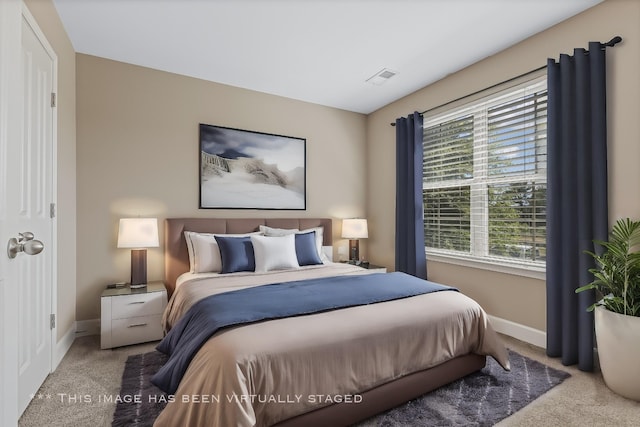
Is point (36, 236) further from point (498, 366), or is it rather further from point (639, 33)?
point (639, 33)

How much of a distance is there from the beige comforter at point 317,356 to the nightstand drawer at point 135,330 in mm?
941

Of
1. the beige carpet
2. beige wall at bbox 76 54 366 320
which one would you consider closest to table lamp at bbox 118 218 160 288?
beige wall at bbox 76 54 366 320

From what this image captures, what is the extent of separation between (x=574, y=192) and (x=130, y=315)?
3848mm

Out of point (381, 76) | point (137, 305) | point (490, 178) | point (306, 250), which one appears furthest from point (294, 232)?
point (490, 178)

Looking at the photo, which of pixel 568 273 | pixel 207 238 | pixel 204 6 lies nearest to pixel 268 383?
pixel 207 238

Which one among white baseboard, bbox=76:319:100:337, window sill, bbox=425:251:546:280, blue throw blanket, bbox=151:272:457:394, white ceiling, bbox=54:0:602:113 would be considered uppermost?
white ceiling, bbox=54:0:602:113

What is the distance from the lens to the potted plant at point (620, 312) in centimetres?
197

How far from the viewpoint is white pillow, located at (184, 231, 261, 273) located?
3.16m

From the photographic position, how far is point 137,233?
300cm

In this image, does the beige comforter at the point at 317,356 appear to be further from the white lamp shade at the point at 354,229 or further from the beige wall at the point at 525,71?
the white lamp shade at the point at 354,229

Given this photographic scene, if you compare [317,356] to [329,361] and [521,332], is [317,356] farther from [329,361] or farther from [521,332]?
[521,332]

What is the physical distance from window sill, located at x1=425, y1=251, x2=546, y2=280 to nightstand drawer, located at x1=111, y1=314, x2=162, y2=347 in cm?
303

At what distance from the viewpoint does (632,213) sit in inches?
88.5

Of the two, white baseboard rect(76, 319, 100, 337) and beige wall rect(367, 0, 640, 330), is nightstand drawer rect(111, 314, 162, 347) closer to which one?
white baseboard rect(76, 319, 100, 337)
